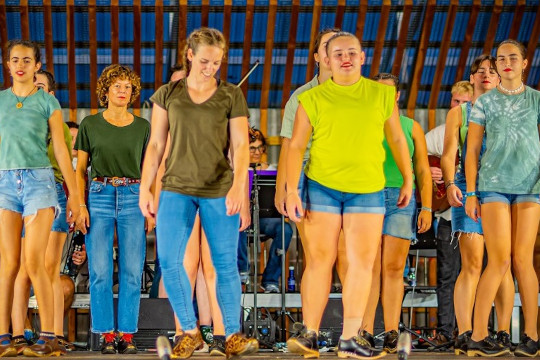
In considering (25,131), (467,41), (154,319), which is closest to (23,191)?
(25,131)

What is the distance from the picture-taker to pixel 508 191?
16.0ft

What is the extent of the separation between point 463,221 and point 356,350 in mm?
1471

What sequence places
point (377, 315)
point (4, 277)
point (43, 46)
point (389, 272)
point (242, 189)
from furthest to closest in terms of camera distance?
point (43, 46)
point (377, 315)
point (389, 272)
point (4, 277)
point (242, 189)

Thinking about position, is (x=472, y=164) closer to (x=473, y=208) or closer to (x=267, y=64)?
(x=473, y=208)

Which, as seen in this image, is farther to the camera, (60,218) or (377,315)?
(377,315)

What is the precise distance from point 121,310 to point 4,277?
2.40 feet

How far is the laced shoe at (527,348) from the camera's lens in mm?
4863

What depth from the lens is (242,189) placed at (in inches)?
158

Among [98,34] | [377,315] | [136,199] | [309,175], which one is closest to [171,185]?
[309,175]

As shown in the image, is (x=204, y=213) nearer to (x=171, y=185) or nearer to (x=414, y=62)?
(x=171, y=185)

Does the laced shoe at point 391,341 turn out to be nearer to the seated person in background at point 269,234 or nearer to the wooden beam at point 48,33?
the seated person in background at point 269,234

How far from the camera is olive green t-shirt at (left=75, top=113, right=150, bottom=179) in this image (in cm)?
525

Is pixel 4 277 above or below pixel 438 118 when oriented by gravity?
below

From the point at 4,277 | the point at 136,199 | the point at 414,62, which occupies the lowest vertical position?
the point at 4,277
